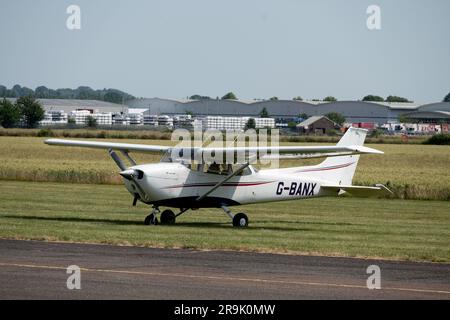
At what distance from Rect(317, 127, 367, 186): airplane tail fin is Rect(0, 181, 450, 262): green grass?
1.25m

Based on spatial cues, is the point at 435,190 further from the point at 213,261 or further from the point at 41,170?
the point at 213,261

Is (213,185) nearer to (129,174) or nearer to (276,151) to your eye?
(276,151)

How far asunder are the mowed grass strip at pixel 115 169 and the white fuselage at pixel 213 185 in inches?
534

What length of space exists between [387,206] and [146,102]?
506ft

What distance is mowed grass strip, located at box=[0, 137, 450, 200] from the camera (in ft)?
130

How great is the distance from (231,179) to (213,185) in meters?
0.55

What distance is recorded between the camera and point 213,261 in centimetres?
1620

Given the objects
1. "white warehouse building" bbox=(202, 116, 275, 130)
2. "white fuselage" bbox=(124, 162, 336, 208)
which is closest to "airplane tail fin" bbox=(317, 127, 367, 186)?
"white fuselage" bbox=(124, 162, 336, 208)

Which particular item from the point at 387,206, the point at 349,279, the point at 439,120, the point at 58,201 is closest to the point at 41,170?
the point at 58,201

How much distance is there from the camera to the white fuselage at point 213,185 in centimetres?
2223

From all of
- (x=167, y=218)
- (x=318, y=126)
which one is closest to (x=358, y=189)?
(x=167, y=218)

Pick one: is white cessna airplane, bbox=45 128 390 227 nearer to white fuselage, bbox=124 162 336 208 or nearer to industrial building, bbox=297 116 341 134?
white fuselage, bbox=124 162 336 208

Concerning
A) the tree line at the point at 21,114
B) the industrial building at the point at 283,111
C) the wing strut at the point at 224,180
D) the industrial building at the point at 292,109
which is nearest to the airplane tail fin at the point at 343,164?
the wing strut at the point at 224,180
